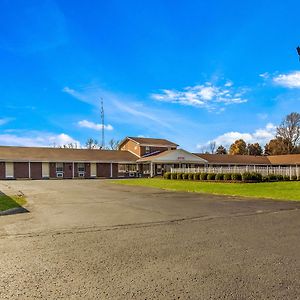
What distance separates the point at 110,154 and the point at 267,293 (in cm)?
5108

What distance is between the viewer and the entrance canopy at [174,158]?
1969 inches

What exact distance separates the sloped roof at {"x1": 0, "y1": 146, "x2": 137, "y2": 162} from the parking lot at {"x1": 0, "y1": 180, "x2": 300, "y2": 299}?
3868 cm

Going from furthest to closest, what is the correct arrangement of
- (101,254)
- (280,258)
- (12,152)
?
1. (12,152)
2. (101,254)
3. (280,258)

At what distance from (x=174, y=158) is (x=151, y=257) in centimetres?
4549

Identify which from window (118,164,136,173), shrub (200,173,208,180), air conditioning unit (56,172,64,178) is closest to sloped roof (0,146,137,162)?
window (118,164,136,173)

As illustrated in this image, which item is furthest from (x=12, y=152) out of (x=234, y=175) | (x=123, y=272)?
(x=123, y=272)

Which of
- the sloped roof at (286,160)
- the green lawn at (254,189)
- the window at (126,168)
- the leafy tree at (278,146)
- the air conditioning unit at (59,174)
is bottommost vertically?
the green lawn at (254,189)

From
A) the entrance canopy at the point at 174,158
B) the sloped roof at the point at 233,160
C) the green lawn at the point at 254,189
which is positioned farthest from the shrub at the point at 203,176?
the sloped roof at the point at 233,160

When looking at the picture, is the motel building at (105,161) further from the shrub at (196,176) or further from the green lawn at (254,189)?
the green lawn at (254,189)

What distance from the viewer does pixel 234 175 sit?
96.7ft

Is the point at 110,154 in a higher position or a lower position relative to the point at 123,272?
higher

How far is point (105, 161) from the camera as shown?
5094 centimetres

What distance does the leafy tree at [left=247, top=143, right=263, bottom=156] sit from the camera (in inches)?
3469

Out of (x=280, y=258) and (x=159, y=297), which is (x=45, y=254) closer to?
(x=159, y=297)
